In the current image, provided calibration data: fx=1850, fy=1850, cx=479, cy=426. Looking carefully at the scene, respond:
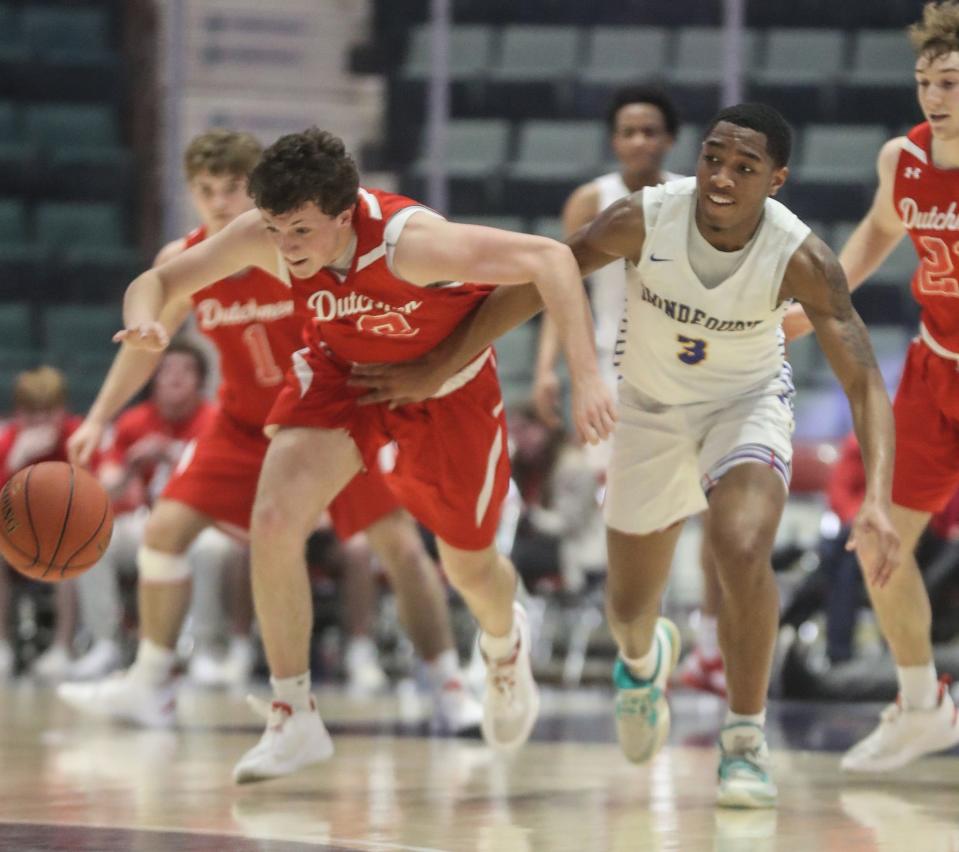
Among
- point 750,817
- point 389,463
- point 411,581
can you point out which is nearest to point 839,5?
point 411,581

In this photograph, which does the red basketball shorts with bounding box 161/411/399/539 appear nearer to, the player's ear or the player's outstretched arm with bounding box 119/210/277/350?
the player's outstretched arm with bounding box 119/210/277/350

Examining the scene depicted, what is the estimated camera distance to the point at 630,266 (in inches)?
159

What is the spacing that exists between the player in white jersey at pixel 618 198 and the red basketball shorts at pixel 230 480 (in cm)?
80

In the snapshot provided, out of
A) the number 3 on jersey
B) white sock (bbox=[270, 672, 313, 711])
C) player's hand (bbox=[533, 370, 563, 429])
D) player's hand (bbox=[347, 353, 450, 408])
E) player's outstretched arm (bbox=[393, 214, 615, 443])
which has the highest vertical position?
player's outstretched arm (bbox=[393, 214, 615, 443])

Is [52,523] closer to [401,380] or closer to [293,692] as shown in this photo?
[293,692]

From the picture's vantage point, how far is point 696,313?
3922mm

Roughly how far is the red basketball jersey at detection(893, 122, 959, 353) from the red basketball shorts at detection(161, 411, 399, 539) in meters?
1.77

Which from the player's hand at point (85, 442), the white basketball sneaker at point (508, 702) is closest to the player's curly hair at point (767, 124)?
the white basketball sneaker at point (508, 702)

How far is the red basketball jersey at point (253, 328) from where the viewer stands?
5328mm

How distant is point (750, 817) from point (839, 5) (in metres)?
7.09

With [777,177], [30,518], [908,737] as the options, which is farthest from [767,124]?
[30,518]

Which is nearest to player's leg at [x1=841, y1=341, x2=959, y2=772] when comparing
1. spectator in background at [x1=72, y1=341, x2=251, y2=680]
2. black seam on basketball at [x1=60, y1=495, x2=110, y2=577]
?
black seam on basketball at [x1=60, y1=495, x2=110, y2=577]

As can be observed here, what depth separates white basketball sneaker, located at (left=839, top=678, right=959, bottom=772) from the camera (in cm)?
446

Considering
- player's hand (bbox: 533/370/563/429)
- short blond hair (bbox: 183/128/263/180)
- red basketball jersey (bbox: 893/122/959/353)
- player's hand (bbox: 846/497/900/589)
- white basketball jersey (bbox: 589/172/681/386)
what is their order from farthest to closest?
player's hand (bbox: 533/370/563/429) → white basketball jersey (bbox: 589/172/681/386) → short blond hair (bbox: 183/128/263/180) → red basketball jersey (bbox: 893/122/959/353) → player's hand (bbox: 846/497/900/589)
